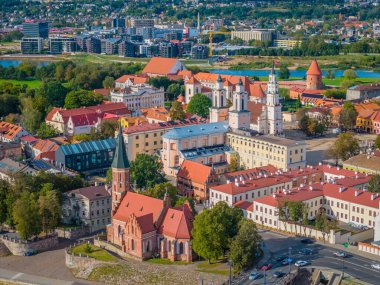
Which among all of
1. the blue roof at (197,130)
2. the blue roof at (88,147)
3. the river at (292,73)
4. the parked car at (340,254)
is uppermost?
the blue roof at (197,130)

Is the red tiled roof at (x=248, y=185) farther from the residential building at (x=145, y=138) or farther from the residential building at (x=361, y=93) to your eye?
the residential building at (x=361, y=93)

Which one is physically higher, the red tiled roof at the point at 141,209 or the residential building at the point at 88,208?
the red tiled roof at the point at 141,209

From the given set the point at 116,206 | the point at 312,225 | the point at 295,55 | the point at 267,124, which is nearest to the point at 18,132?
the point at 267,124

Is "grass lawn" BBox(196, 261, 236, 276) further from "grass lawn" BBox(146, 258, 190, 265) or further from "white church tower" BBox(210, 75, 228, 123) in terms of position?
"white church tower" BBox(210, 75, 228, 123)

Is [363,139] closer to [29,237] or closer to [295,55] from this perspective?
[29,237]

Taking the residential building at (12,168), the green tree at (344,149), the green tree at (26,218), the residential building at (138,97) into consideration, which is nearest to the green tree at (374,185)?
the green tree at (344,149)

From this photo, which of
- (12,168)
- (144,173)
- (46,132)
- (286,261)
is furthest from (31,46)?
(286,261)

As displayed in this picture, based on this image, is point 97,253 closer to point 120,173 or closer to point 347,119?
point 120,173

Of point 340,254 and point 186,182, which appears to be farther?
point 186,182
